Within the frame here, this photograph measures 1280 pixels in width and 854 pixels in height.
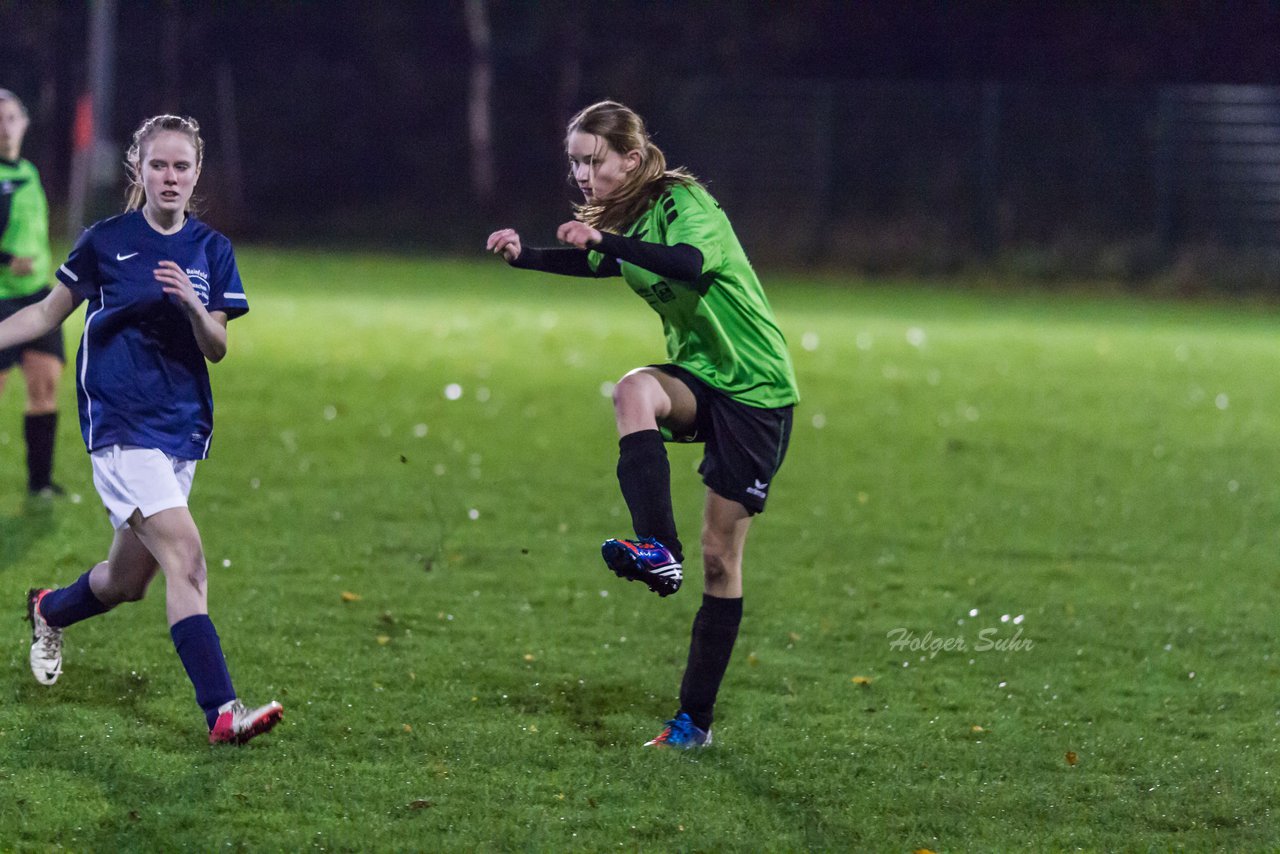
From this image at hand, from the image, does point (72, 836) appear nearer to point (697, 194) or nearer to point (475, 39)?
point (697, 194)

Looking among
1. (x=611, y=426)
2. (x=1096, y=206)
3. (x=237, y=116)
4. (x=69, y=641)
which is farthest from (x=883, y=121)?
(x=69, y=641)

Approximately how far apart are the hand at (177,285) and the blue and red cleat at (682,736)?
199 centimetres

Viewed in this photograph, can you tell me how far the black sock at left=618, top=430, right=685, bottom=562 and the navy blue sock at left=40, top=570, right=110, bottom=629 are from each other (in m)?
1.92

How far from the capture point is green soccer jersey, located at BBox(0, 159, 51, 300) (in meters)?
9.07

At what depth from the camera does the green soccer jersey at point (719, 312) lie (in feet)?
17.6

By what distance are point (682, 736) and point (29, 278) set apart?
5.19 metres

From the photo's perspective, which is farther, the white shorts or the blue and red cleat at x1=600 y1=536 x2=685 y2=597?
the white shorts

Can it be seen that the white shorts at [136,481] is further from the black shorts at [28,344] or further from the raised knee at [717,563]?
the black shorts at [28,344]

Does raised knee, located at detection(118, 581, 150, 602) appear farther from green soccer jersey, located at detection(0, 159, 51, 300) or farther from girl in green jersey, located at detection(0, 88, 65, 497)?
green soccer jersey, located at detection(0, 159, 51, 300)

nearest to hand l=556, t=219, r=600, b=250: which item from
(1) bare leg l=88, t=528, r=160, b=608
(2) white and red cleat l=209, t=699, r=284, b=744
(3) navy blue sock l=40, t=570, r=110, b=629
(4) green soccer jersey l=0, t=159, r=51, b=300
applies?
(2) white and red cleat l=209, t=699, r=284, b=744

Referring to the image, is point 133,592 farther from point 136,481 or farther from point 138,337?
point 138,337

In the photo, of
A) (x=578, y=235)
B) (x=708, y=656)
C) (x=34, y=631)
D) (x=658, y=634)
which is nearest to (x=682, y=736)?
(x=708, y=656)

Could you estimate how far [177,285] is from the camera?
16.4 feet

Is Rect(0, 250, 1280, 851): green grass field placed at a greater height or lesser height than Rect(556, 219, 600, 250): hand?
lesser
